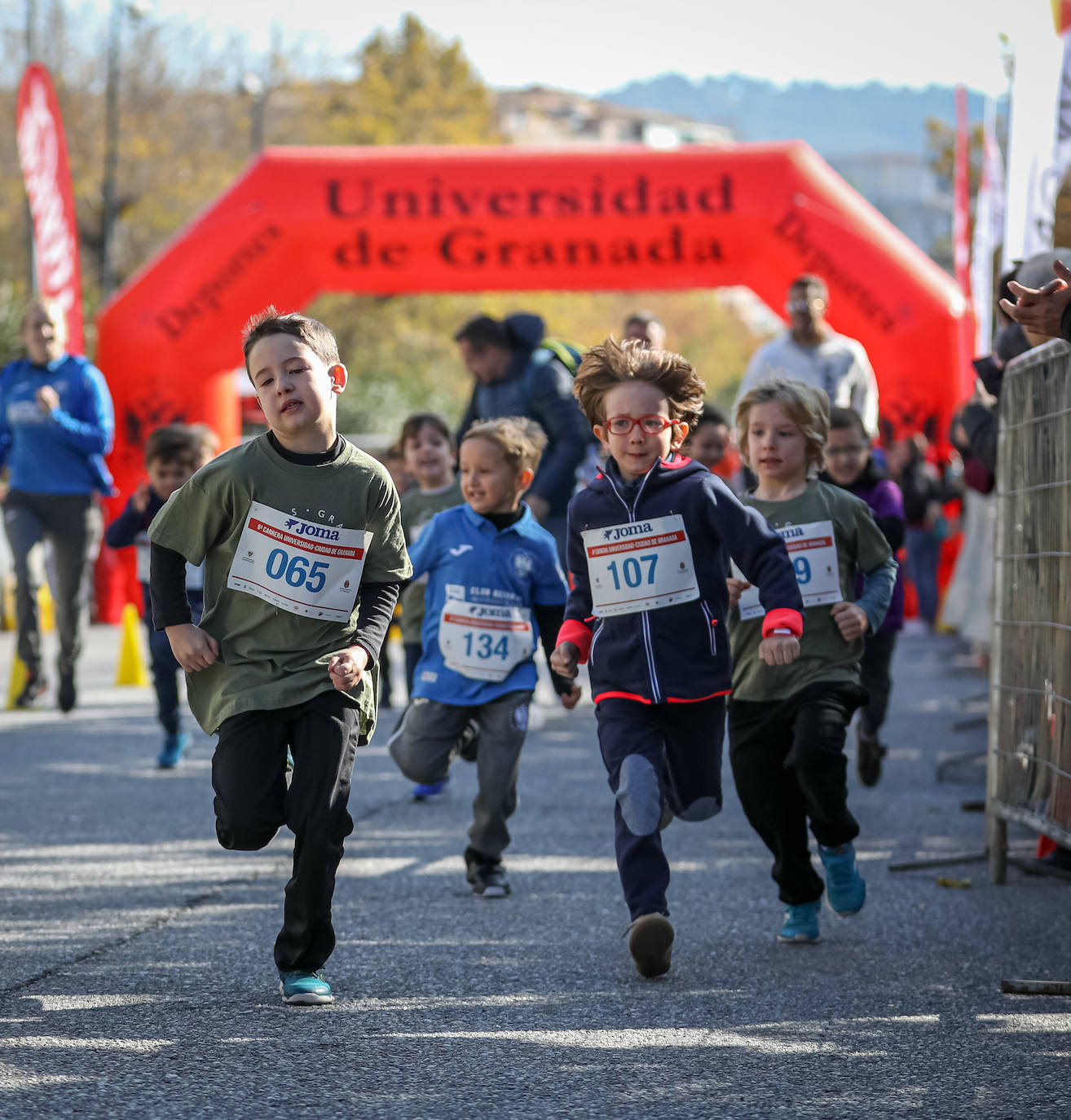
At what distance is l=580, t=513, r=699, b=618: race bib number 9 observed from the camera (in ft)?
15.0

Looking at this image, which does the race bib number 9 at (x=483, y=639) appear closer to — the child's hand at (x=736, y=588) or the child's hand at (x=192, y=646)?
the child's hand at (x=736, y=588)

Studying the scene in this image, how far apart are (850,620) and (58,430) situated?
5947 mm

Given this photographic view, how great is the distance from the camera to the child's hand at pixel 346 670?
4.05m

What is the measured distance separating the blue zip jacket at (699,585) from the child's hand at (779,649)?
0.44 ft

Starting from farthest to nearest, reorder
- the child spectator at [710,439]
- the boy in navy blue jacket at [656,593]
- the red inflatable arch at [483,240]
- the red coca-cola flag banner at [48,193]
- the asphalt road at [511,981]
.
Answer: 1. the red inflatable arch at [483,240]
2. the red coca-cola flag banner at [48,193]
3. the child spectator at [710,439]
4. the boy in navy blue jacket at [656,593]
5. the asphalt road at [511,981]

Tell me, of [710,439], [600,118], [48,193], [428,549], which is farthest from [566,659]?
[600,118]

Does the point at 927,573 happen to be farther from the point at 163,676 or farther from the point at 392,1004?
the point at 392,1004

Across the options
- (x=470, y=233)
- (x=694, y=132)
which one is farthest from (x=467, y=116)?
(x=694, y=132)

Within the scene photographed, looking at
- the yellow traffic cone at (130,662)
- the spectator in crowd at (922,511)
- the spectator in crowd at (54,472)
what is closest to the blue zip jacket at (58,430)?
the spectator in crowd at (54,472)

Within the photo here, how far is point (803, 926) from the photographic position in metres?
4.84

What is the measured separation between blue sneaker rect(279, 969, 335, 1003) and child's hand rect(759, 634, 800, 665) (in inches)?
54.6

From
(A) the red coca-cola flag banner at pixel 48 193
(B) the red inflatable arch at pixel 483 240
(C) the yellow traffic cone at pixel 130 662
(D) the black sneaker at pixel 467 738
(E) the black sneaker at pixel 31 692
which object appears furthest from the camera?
(B) the red inflatable arch at pixel 483 240

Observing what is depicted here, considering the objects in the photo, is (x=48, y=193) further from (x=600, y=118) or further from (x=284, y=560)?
(x=600, y=118)

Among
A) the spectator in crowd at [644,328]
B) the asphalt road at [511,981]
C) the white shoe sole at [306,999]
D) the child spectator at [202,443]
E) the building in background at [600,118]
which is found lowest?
the asphalt road at [511,981]
